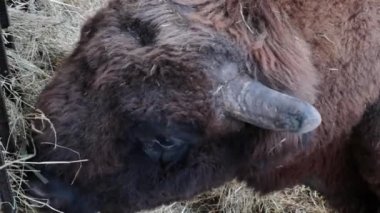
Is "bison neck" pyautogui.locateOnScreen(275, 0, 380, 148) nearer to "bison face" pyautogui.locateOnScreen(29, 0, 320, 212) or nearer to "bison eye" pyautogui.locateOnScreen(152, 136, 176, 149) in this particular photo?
"bison face" pyautogui.locateOnScreen(29, 0, 320, 212)

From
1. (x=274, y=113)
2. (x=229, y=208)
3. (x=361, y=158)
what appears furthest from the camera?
(x=229, y=208)

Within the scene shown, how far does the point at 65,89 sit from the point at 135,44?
44 centimetres

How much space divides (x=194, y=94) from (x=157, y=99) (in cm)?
18

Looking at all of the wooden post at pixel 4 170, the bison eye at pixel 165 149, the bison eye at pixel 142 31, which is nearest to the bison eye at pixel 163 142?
the bison eye at pixel 165 149

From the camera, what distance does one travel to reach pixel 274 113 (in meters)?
3.33

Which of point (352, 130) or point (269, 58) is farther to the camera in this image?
point (352, 130)

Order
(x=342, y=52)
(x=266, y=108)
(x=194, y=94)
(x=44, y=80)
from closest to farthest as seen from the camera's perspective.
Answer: (x=266, y=108) → (x=194, y=94) → (x=342, y=52) → (x=44, y=80)

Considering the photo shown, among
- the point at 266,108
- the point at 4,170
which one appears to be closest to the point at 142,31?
the point at 266,108

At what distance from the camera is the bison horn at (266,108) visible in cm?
328

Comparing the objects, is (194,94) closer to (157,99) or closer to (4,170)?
(157,99)

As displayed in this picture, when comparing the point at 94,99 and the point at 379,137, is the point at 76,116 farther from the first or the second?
Result: the point at 379,137

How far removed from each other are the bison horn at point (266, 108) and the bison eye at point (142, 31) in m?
0.45

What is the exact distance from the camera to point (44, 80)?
4.41 meters

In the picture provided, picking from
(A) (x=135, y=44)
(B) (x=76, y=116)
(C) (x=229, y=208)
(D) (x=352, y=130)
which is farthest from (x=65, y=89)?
(C) (x=229, y=208)
